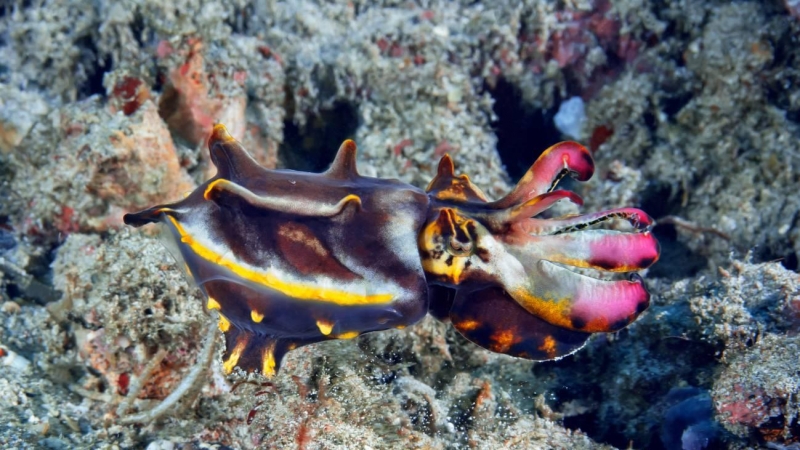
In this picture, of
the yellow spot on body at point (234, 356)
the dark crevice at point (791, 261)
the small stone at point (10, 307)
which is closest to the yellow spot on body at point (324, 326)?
the yellow spot on body at point (234, 356)

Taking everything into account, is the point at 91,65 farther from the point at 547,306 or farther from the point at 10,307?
the point at 547,306

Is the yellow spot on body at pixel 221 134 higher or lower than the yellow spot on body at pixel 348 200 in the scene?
lower

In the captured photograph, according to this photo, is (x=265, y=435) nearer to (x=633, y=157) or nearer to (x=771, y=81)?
(x=633, y=157)

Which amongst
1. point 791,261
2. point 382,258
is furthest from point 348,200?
point 791,261

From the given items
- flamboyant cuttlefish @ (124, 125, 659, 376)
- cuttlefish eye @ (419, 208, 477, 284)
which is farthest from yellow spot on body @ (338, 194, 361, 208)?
cuttlefish eye @ (419, 208, 477, 284)

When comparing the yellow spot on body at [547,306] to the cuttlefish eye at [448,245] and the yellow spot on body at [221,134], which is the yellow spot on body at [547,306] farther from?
the yellow spot on body at [221,134]

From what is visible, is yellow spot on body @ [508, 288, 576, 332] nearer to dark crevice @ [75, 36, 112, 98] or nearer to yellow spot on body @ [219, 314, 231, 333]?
yellow spot on body @ [219, 314, 231, 333]
